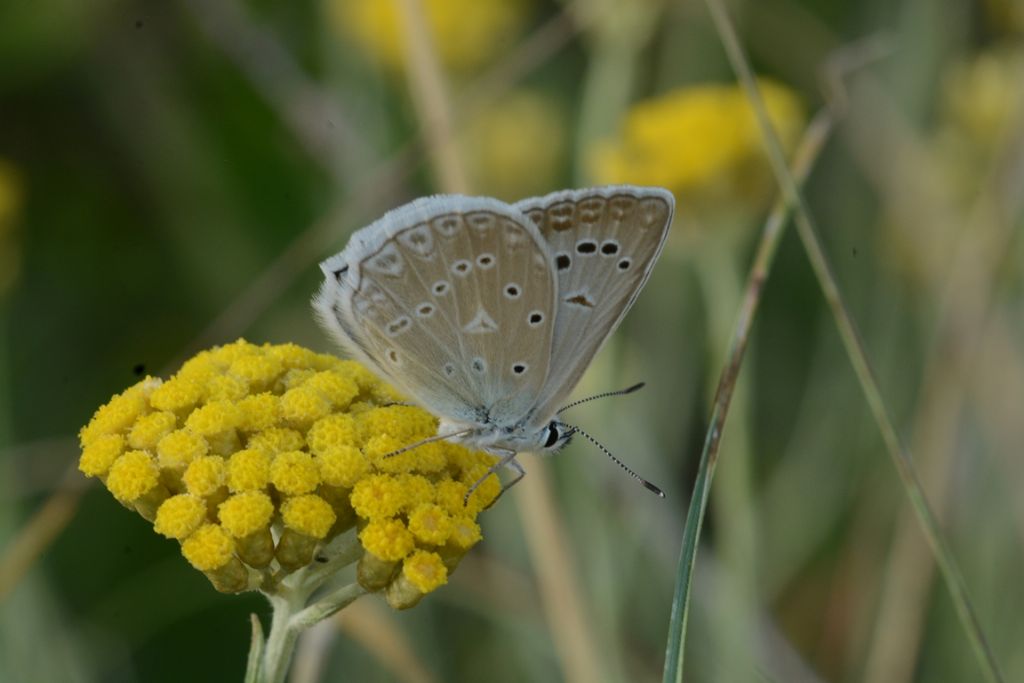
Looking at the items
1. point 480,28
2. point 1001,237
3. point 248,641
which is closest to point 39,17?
point 480,28

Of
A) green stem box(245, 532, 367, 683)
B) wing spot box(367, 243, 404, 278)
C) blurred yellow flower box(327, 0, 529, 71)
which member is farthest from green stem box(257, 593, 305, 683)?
blurred yellow flower box(327, 0, 529, 71)

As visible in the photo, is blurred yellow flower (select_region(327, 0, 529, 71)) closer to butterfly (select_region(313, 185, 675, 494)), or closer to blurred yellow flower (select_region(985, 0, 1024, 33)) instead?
blurred yellow flower (select_region(985, 0, 1024, 33))

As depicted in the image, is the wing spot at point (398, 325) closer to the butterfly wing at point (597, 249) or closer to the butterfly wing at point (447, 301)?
the butterfly wing at point (447, 301)

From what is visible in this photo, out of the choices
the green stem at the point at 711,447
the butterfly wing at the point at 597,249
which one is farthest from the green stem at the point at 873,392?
the butterfly wing at the point at 597,249

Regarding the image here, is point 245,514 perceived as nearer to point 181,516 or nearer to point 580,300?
point 181,516

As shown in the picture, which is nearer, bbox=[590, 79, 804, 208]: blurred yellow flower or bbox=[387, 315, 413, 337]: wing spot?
bbox=[387, 315, 413, 337]: wing spot

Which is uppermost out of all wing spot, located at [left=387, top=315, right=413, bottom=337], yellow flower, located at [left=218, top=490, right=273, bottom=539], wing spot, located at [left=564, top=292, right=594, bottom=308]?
yellow flower, located at [left=218, top=490, right=273, bottom=539]
